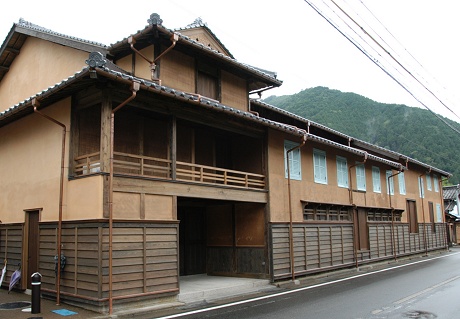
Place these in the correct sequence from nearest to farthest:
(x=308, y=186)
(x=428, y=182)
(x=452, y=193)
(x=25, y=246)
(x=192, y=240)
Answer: (x=25, y=246), (x=192, y=240), (x=308, y=186), (x=428, y=182), (x=452, y=193)

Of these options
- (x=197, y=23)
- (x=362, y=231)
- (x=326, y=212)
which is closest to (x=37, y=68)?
(x=197, y=23)

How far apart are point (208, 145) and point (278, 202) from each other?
3.49 m

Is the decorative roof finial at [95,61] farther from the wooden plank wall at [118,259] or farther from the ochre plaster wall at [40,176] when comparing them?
the wooden plank wall at [118,259]

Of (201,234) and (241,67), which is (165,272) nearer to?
(201,234)

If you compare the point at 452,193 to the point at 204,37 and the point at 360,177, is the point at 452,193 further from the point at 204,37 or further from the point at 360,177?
the point at 204,37

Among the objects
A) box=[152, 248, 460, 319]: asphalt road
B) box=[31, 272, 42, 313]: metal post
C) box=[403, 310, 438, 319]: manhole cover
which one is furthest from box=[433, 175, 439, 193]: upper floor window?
box=[31, 272, 42, 313]: metal post

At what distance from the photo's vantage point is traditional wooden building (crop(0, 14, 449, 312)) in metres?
11.0

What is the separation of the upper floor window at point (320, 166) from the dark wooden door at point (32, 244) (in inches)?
455

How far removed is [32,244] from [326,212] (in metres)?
12.4

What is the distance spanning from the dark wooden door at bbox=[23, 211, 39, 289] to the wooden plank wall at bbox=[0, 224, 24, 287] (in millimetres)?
388

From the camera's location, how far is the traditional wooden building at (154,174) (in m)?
11.0

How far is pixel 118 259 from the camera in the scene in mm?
10609

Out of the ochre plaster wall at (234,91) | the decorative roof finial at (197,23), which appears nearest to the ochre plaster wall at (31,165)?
the ochre plaster wall at (234,91)

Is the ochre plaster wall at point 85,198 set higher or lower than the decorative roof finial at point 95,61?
lower
